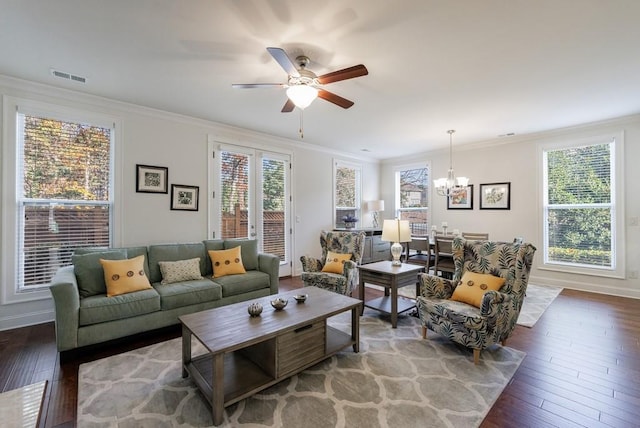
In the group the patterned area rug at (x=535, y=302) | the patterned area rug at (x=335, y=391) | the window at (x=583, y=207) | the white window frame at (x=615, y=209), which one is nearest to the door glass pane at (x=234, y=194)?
the patterned area rug at (x=335, y=391)

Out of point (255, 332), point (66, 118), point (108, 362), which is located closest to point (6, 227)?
point (66, 118)

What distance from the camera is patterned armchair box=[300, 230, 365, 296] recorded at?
12.3 ft

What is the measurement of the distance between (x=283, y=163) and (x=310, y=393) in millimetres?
4174

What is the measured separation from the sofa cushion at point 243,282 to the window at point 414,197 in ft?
13.9

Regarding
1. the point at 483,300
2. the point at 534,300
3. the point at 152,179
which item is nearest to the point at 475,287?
the point at 483,300

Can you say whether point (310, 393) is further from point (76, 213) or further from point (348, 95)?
point (76, 213)

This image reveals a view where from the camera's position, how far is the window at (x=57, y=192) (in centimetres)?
322

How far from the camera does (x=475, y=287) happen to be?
2723 millimetres

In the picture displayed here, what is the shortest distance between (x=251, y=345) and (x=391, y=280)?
1.74m

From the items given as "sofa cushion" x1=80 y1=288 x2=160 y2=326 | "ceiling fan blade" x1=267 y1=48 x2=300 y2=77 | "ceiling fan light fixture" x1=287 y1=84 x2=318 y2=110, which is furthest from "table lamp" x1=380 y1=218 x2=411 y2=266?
"sofa cushion" x1=80 y1=288 x2=160 y2=326

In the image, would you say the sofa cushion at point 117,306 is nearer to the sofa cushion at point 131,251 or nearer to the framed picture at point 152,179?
the sofa cushion at point 131,251

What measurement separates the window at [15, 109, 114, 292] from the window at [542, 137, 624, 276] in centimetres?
686

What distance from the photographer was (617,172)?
445 cm

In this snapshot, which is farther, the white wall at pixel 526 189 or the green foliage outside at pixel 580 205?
the green foliage outside at pixel 580 205
